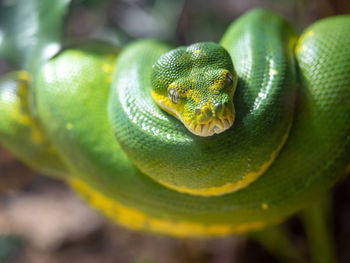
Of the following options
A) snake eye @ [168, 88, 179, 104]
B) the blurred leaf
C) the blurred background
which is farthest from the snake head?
the blurred background

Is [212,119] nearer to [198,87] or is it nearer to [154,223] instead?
[198,87]

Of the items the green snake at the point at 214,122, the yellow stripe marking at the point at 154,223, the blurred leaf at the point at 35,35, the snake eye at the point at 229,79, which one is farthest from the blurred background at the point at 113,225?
the snake eye at the point at 229,79

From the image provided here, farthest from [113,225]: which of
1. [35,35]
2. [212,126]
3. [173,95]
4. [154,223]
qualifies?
[212,126]

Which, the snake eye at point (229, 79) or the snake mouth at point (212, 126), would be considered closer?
the snake mouth at point (212, 126)

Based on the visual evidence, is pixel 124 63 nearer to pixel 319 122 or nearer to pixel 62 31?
pixel 62 31

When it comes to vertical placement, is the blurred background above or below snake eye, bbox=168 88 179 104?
below

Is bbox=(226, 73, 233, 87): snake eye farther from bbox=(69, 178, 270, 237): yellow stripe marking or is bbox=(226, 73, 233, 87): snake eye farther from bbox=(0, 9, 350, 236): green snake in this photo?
bbox=(69, 178, 270, 237): yellow stripe marking

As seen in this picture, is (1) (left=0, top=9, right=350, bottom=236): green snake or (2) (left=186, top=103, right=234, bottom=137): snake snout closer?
(2) (left=186, top=103, right=234, bottom=137): snake snout

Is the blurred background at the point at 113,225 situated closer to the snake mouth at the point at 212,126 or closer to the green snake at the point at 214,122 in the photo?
the green snake at the point at 214,122

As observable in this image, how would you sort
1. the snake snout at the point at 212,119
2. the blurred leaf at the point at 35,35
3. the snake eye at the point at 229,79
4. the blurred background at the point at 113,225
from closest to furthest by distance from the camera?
the snake snout at the point at 212,119 < the snake eye at the point at 229,79 < the blurred leaf at the point at 35,35 < the blurred background at the point at 113,225
